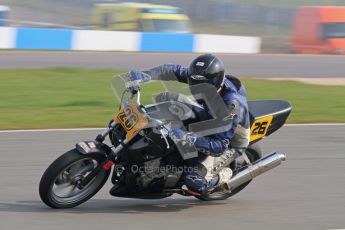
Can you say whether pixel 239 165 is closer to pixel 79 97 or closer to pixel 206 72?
pixel 206 72

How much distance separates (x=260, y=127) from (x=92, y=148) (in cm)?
164

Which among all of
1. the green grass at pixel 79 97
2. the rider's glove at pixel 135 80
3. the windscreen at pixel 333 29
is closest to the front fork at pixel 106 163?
the rider's glove at pixel 135 80

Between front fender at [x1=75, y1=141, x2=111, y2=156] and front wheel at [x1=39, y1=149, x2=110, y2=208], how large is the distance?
0.11 ft

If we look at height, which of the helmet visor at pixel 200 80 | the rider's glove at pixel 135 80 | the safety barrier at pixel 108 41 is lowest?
the safety barrier at pixel 108 41

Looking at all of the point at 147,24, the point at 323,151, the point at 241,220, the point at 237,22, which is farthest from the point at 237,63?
the point at 241,220

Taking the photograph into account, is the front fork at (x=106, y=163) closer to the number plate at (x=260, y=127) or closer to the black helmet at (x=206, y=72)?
the black helmet at (x=206, y=72)

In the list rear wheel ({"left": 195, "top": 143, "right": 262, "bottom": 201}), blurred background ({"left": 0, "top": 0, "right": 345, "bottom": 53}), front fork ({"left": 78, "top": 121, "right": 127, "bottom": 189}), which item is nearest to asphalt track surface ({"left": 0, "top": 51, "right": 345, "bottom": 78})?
blurred background ({"left": 0, "top": 0, "right": 345, "bottom": 53})

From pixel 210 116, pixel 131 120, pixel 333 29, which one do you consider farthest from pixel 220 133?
pixel 333 29

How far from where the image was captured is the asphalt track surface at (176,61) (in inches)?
795

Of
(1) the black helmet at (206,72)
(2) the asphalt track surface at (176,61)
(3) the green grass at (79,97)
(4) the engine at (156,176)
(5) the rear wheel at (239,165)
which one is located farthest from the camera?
(2) the asphalt track surface at (176,61)

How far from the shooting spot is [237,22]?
32531 millimetres

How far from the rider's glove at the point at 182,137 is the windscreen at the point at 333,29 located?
831 inches

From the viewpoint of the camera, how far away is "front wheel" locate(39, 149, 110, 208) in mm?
5695

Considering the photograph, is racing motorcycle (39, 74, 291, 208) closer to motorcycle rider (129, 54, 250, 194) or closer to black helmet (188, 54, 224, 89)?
motorcycle rider (129, 54, 250, 194)
